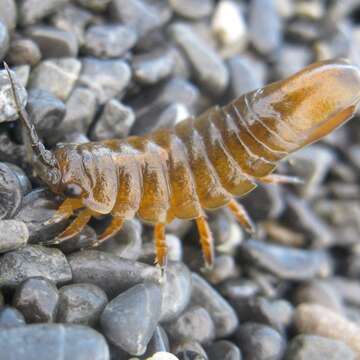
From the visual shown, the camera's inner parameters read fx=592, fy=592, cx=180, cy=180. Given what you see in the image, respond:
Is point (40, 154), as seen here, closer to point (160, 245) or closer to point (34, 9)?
point (160, 245)

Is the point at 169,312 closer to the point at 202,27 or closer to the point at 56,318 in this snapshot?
the point at 56,318

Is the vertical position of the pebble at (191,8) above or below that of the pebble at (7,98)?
above

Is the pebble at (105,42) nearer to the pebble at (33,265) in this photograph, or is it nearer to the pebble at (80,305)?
the pebble at (33,265)

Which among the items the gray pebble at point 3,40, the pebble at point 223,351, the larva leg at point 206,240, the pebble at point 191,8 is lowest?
the pebble at point 223,351

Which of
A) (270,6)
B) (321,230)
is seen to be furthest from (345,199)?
(270,6)

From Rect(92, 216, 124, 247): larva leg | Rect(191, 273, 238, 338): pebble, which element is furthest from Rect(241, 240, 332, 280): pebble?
Rect(92, 216, 124, 247): larva leg

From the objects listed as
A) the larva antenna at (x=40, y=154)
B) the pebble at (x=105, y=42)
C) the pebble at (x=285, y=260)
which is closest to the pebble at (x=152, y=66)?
the pebble at (x=105, y=42)

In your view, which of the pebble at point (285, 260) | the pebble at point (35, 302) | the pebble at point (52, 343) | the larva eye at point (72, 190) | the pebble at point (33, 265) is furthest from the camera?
the pebble at point (285, 260)

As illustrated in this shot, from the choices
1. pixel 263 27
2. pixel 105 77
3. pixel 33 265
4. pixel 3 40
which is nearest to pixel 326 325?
pixel 33 265

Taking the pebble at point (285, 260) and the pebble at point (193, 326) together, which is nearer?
the pebble at point (193, 326)
